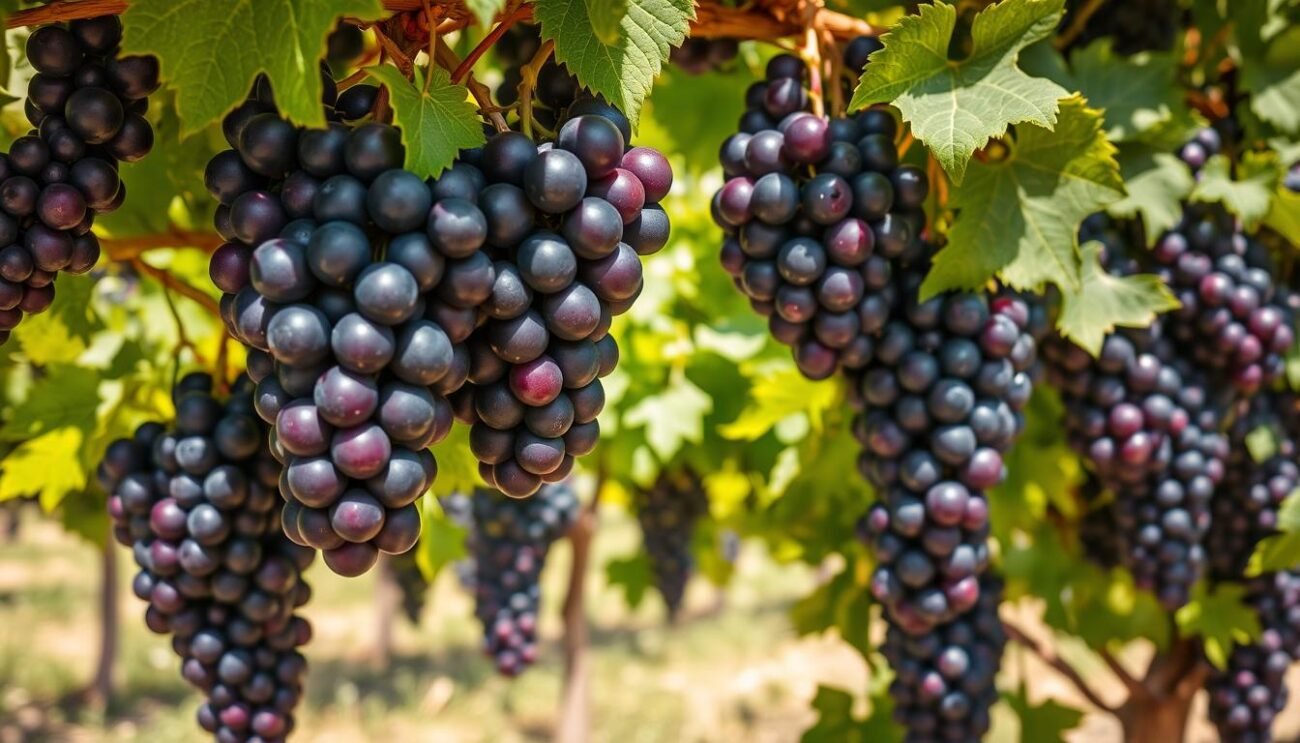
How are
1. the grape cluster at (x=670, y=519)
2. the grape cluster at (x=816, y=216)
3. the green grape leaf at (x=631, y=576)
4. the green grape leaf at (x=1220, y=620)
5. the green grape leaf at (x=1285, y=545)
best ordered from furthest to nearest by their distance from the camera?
the green grape leaf at (x=631, y=576) < the grape cluster at (x=670, y=519) < the green grape leaf at (x=1220, y=620) < the green grape leaf at (x=1285, y=545) < the grape cluster at (x=816, y=216)

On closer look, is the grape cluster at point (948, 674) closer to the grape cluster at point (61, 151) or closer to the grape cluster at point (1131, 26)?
the grape cluster at point (1131, 26)

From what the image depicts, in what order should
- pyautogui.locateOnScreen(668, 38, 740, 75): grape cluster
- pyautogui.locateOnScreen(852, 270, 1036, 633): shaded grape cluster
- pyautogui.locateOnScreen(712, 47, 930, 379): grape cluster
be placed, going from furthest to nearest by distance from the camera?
pyautogui.locateOnScreen(668, 38, 740, 75): grape cluster, pyautogui.locateOnScreen(852, 270, 1036, 633): shaded grape cluster, pyautogui.locateOnScreen(712, 47, 930, 379): grape cluster

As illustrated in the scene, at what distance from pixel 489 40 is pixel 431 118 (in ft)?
0.48

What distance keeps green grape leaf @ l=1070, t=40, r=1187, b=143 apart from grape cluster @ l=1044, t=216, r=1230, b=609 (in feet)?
0.58

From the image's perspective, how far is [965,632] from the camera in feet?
6.10

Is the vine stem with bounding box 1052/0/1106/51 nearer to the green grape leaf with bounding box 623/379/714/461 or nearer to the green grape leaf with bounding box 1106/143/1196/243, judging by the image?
the green grape leaf with bounding box 1106/143/1196/243

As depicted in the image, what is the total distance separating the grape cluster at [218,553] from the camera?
58.7 inches

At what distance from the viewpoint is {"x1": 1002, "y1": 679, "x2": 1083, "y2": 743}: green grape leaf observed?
260 cm

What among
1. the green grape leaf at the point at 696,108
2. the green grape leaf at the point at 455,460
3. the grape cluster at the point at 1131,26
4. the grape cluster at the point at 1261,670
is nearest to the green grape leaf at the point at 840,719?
the grape cluster at the point at 1261,670

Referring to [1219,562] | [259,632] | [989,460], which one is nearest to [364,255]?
[259,632]

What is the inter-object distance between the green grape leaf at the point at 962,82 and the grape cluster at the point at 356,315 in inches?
23.6

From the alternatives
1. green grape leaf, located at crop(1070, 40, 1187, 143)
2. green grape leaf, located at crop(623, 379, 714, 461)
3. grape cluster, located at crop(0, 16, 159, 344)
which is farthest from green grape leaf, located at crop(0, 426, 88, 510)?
green grape leaf, located at crop(1070, 40, 1187, 143)

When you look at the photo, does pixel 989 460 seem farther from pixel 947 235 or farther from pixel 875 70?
pixel 875 70

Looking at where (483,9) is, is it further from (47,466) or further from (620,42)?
(47,466)
